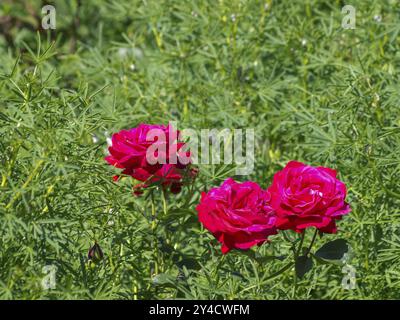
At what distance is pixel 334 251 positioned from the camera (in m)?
2.08

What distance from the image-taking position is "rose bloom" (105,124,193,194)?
2111 millimetres

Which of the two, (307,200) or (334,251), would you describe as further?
(334,251)

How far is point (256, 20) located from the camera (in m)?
3.33

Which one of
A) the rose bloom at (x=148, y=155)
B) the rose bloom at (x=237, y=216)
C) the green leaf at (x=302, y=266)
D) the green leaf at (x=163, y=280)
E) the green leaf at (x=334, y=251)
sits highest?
the rose bloom at (x=148, y=155)

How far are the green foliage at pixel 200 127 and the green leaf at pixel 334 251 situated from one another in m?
0.01

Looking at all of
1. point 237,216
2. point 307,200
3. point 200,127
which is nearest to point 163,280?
point 237,216

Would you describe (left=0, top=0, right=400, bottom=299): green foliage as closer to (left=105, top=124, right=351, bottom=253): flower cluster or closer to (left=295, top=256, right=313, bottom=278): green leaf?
(left=295, top=256, right=313, bottom=278): green leaf

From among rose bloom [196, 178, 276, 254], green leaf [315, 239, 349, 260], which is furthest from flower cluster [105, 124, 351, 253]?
green leaf [315, 239, 349, 260]

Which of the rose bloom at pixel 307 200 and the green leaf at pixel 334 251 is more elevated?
the rose bloom at pixel 307 200

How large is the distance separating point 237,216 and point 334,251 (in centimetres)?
32

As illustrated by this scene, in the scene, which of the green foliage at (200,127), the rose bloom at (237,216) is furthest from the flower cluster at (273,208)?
the green foliage at (200,127)

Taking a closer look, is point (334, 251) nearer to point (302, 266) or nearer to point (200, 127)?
point (302, 266)

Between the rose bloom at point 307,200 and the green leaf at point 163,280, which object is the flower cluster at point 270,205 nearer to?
the rose bloom at point 307,200

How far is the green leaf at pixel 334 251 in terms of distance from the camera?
6.77 feet
